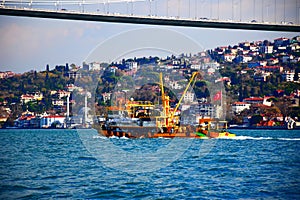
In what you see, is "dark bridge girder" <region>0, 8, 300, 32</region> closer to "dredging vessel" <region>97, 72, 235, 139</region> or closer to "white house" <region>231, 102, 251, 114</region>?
"dredging vessel" <region>97, 72, 235, 139</region>

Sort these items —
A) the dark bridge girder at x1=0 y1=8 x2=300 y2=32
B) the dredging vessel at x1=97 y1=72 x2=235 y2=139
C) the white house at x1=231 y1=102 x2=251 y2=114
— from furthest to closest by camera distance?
1. the white house at x1=231 y1=102 x2=251 y2=114
2. the dredging vessel at x1=97 y1=72 x2=235 y2=139
3. the dark bridge girder at x1=0 y1=8 x2=300 y2=32

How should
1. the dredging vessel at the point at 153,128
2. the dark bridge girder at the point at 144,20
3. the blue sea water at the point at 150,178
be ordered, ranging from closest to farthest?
the blue sea water at the point at 150,178 < the dark bridge girder at the point at 144,20 < the dredging vessel at the point at 153,128

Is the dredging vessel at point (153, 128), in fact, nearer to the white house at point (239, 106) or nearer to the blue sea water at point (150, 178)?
the blue sea water at point (150, 178)

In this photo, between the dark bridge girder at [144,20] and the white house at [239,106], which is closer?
the dark bridge girder at [144,20]

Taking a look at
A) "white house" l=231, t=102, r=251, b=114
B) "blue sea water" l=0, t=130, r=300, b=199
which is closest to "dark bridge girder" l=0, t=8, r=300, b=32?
"blue sea water" l=0, t=130, r=300, b=199

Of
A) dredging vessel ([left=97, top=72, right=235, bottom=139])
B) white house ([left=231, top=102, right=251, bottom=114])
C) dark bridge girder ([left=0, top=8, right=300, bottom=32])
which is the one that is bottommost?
dredging vessel ([left=97, top=72, right=235, bottom=139])

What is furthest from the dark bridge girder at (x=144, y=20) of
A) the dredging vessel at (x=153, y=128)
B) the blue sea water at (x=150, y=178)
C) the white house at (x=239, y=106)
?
the white house at (x=239, y=106)

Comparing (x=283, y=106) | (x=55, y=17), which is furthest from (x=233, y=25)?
(x=283, y=106)

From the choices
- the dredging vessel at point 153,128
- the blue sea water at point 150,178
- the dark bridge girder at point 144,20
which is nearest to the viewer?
the blue sea water at point 150,178

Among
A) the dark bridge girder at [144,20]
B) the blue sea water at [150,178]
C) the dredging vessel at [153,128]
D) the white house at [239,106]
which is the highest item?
the dark bridge girder at [144,20]

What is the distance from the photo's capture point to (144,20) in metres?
23.7

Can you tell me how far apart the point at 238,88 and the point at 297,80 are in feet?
20.4

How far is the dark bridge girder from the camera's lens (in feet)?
73.0

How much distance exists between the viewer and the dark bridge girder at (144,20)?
22.2 m
